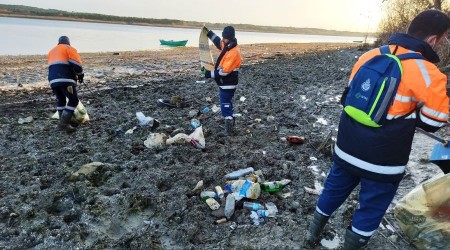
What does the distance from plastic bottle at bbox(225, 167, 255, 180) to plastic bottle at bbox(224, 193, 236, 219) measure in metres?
0.60

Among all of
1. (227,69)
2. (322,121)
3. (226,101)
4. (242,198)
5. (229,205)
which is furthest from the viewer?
(322,121)

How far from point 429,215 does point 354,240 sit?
0.85 meters

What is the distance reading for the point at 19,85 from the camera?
10.5m

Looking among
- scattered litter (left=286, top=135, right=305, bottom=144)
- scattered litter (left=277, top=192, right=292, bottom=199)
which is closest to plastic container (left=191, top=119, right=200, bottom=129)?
scattered litter (left=286, top=135, right=305, bottom=144)

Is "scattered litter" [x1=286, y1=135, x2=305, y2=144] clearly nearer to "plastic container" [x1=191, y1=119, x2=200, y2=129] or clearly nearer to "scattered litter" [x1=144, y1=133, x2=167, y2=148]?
"plastic container" [x1=191, y1=119, x2=200, y2=129]

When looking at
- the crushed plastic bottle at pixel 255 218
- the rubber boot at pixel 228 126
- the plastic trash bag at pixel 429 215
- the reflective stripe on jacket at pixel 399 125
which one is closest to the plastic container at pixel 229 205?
the crushed plastic bottle at pixel 255 218

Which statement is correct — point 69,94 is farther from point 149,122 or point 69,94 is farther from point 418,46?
point 418,46

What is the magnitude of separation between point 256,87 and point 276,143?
465cm

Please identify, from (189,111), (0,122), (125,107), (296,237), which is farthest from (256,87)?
(296,237)

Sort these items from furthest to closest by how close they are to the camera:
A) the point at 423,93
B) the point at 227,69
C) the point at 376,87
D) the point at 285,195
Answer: the point at 227,69 → the point at 285,195 → the point at 376,87 → the point at 423,93

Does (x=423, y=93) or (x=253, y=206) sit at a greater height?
(x=423, y=93)

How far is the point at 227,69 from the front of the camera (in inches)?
243

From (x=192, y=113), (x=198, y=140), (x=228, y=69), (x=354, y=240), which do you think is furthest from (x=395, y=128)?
(x=192, y=113)

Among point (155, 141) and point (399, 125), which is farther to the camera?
point (155, 141)
